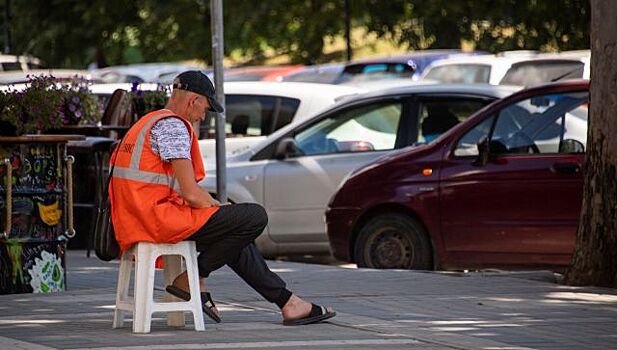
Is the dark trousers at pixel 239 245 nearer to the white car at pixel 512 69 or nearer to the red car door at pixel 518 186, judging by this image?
the red car door at pixel 518 186

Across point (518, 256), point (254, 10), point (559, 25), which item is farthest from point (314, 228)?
point (254, 10)

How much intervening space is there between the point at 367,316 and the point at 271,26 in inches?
1246

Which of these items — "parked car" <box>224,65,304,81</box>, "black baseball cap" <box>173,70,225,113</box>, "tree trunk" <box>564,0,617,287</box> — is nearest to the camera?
"black baseball cap" <box>173,70,225,113</box>

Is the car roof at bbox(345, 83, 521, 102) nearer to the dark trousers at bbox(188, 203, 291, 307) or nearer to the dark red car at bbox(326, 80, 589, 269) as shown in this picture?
the dark red car at bbox(326, 80, 589, 269)

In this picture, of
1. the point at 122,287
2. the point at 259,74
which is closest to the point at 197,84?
the point at 122,287

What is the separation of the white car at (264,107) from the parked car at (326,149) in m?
1.65

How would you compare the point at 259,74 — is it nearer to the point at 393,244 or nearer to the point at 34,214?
the point at 393,244

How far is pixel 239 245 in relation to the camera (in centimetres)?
895

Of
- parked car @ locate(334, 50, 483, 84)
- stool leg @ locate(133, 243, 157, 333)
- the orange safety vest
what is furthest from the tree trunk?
parked car @ locate(334, 50, 483, 84)

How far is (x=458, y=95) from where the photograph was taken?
580 inches

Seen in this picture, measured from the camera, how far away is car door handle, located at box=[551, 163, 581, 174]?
12.5m

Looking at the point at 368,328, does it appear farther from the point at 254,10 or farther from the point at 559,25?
the point at 254,10

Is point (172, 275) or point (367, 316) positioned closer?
point (172, 275)

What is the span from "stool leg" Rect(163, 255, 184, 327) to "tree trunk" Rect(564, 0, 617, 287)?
339 centimetres
